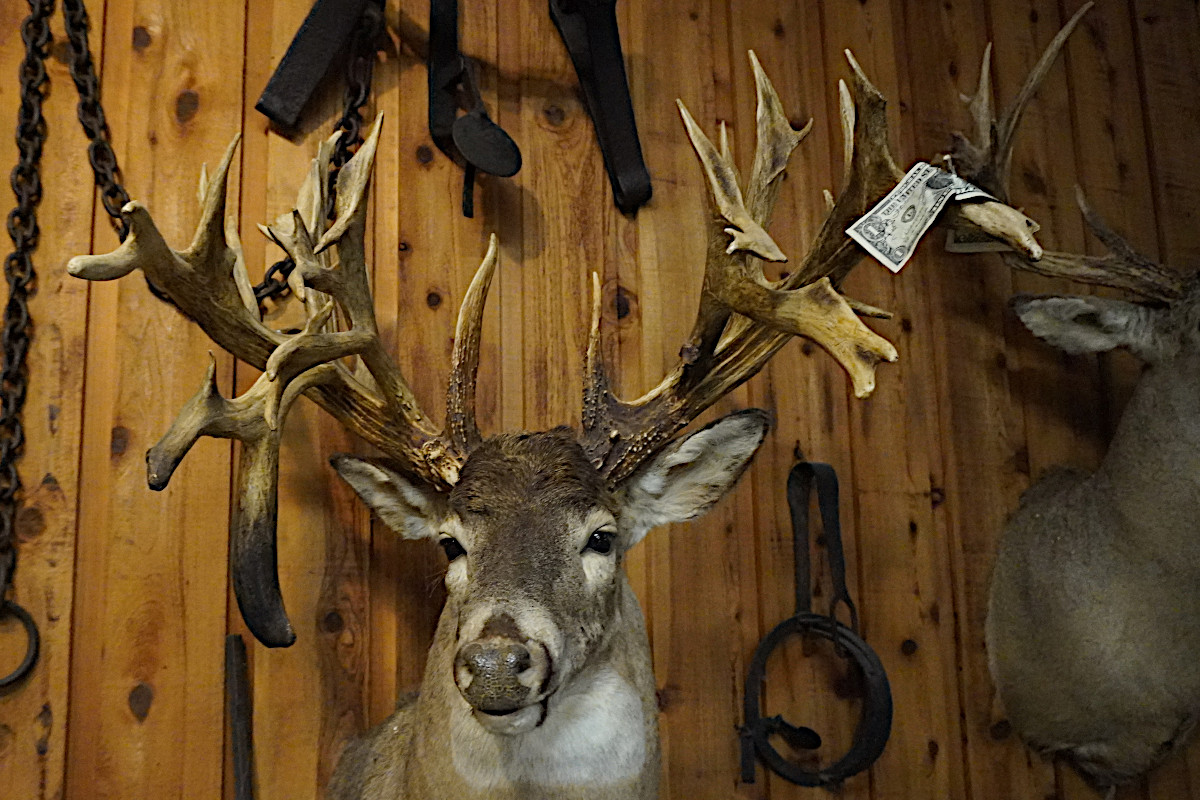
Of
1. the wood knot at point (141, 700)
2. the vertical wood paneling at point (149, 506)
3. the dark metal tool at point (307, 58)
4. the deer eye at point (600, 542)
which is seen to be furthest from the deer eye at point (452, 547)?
the dark metal tool at point (307, 58)

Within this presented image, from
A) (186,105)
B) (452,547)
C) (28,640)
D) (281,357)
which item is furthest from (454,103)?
(28,640)

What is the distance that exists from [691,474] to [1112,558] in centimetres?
128

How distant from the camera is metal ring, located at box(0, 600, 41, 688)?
81.3 inches

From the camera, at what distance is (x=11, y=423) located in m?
2.18

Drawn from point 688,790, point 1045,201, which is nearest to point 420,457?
point 688,790

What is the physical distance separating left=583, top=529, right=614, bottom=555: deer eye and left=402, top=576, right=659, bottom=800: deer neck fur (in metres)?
0.15

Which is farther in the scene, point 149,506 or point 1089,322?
point 1089,322

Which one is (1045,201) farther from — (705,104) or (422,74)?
(422,74)

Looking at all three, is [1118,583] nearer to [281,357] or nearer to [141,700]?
[281,357]

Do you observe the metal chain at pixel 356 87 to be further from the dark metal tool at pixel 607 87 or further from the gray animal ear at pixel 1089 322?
the gray animal ear at pixel 1089 322

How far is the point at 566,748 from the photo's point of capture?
5.94 ft

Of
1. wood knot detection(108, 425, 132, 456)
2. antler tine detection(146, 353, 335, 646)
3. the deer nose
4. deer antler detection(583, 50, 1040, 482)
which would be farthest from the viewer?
wood knot detection(108, 425, 132, 456)

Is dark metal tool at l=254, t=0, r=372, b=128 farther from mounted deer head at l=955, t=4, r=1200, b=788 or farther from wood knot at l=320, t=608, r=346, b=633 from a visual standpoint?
mounted deer head at l=955, t=4, r=1200, b=788

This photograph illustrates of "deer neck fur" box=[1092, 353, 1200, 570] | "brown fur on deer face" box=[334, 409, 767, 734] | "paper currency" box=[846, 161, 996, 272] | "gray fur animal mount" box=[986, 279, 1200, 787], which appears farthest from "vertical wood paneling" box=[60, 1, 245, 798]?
"deer neck fur" box=[1092, 353, 1200, 570]
